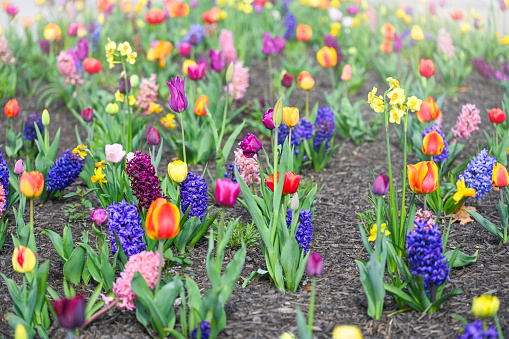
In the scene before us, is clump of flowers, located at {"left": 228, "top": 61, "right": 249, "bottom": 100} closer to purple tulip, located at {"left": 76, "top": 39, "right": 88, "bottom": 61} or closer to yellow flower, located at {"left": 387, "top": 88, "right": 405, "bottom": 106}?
purple tulip, located at {"left": 76, "top": 39, "right": 88, "bottom": 61}

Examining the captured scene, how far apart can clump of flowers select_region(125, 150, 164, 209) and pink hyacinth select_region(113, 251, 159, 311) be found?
0.51 m

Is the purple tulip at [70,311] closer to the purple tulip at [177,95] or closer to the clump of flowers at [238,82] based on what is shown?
the purple tulip at [177,95]

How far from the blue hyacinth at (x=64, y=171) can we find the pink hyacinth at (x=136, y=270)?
4.48 ft

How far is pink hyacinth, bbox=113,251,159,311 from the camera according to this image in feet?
6.75

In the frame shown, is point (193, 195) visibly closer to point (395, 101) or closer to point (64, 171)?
point (64, 171)

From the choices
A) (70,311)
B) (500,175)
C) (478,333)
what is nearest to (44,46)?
(70,311)

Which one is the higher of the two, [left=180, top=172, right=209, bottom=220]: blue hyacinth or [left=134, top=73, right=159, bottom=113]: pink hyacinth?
[left=134, top=73, right=159, bottom=113]: pink hyacinth

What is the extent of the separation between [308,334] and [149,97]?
9.47ft

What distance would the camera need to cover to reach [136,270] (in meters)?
2.04

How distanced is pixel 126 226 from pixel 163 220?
0.50 meters

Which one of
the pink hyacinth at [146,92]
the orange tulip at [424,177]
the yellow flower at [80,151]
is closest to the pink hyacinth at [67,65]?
the pink hyacinth at [146,92]

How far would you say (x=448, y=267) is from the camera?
7.07 ft

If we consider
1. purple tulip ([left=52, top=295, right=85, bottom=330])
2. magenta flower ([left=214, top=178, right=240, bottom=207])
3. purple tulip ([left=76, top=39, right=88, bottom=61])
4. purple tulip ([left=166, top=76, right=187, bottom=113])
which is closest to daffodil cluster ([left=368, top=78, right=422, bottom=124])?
magenta flower ([left=214, top=178, right=240, bottom=207])

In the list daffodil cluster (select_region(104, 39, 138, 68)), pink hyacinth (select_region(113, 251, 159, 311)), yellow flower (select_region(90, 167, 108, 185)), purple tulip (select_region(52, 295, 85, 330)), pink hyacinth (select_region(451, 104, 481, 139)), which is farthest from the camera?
pink hyacinth (select_region(451, 104, 481, 139))
